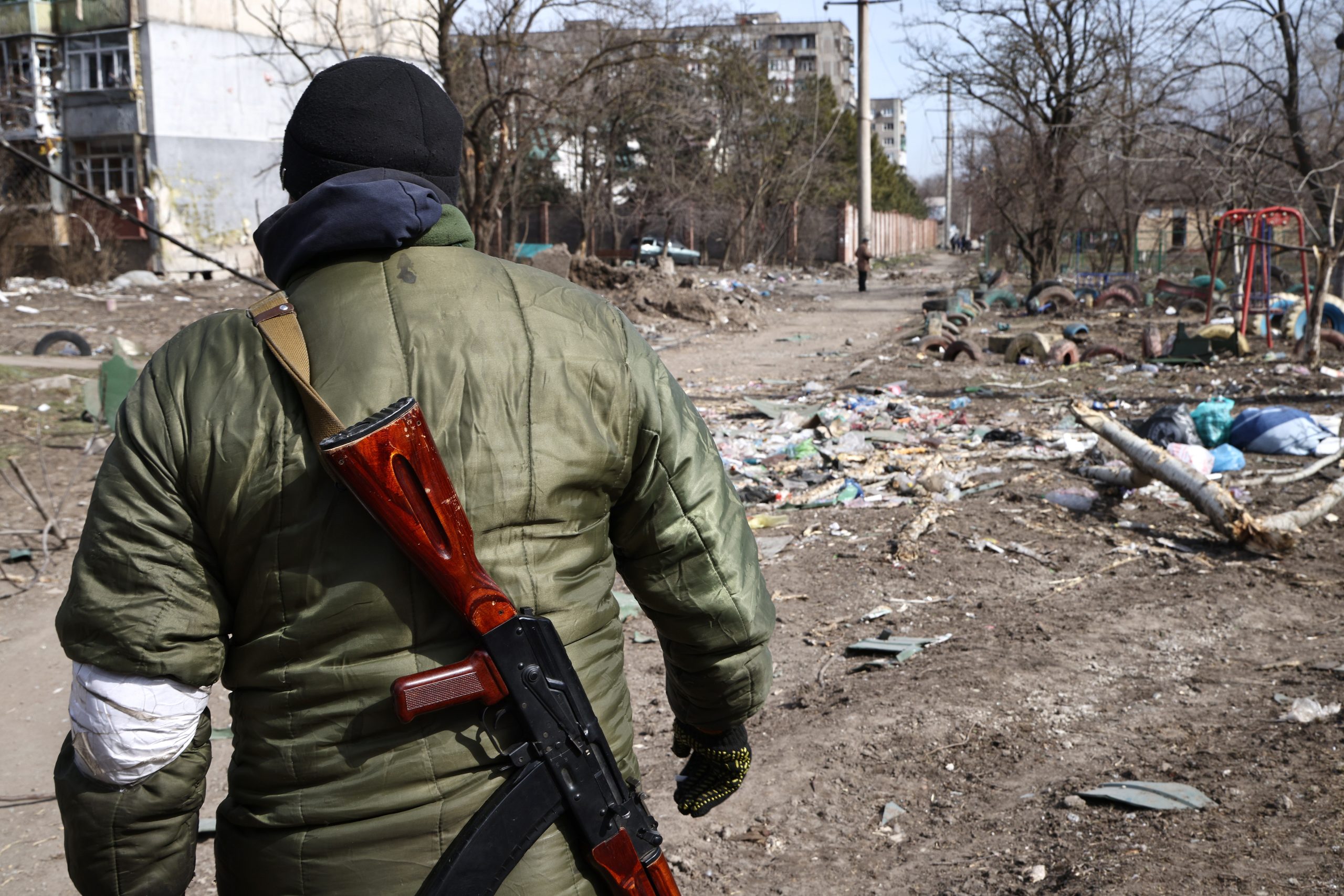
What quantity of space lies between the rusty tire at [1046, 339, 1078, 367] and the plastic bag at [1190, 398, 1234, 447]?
496 cm

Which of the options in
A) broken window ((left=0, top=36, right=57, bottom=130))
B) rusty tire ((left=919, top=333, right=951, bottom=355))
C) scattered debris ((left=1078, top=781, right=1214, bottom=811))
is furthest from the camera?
broken window ((left=0, top=36, right=57, bottom=130))

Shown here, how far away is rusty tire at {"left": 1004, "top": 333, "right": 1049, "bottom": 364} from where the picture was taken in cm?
1330

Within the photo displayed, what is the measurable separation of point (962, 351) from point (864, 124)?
14.0 meters

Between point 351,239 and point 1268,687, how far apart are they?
3811 mm

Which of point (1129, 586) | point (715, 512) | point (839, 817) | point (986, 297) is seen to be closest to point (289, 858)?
point (715, 512)

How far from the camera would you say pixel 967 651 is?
4.52 meters

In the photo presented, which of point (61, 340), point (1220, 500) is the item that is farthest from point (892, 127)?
point (1220, 500)

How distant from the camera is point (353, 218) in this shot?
1.34 m

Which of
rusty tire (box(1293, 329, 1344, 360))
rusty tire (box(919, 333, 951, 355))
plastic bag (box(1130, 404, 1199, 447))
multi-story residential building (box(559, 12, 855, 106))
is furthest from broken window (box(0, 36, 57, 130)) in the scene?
plastic bag (box(1130, 404, 1199, 447))

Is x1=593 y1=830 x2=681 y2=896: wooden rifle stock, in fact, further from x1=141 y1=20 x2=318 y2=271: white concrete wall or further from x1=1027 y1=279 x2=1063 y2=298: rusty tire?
x1=141 y1=20 x2=318 y2=271: white concrete wall

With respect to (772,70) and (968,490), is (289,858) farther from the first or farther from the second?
(772,70)

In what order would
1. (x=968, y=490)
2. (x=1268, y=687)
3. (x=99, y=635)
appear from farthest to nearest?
(x=968, y=490) < (x=1268, y=687) < (x=99, y=635)

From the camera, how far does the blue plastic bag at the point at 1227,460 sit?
7328 mm

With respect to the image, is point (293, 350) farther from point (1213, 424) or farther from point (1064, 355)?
point (1064, 355)
